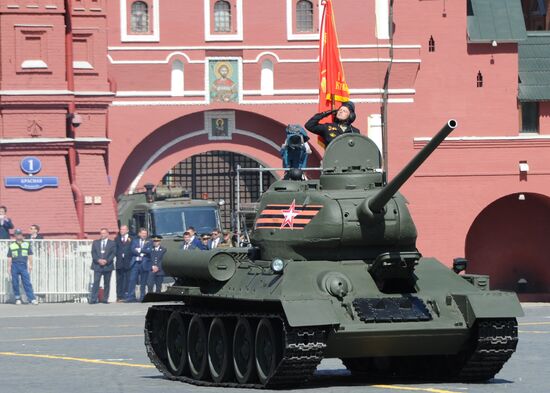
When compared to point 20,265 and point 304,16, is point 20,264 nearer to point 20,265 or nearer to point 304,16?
point 20,265

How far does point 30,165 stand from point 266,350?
26.2 meters

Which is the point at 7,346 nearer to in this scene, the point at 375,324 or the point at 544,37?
the point at 375,324

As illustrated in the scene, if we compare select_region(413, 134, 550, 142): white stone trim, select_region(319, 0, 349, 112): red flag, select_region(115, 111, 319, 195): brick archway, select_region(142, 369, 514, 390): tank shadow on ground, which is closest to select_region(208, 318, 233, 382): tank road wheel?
select_region(142, 369, 514, 390): tank shadow on ground

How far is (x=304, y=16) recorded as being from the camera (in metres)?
51.8

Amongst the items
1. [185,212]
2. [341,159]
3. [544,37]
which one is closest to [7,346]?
[341,159]

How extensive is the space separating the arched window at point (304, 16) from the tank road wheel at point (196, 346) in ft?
107

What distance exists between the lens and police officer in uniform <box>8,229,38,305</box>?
39000 mm

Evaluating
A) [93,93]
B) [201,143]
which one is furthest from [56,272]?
[201,143]

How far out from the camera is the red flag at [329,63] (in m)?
46.3

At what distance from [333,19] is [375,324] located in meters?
31.5

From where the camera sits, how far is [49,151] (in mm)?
43469

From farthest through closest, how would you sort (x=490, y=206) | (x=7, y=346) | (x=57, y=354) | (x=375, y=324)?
(x=490, y=206), (x=7, y=346), (x=57, y=354), (x=375, y=324)

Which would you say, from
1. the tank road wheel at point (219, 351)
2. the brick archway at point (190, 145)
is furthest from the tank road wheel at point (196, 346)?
the brick archway at point (190, 145)

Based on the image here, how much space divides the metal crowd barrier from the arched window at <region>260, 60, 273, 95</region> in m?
12.8
